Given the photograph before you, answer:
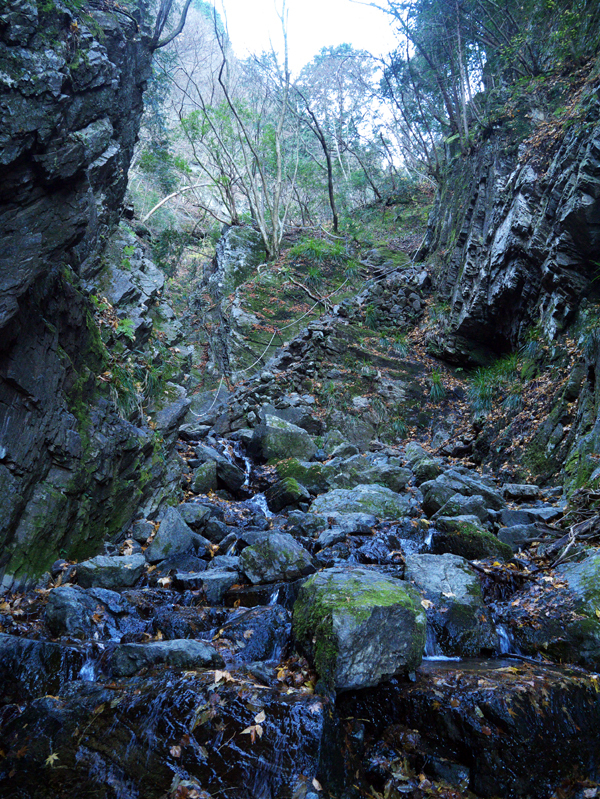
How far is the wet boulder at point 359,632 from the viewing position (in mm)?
3135

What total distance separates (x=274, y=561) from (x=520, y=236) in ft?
29.0

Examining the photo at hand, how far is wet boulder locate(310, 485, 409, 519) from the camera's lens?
680cm

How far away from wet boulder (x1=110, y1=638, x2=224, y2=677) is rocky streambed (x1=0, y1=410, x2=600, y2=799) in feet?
0.04

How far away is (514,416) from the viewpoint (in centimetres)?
895

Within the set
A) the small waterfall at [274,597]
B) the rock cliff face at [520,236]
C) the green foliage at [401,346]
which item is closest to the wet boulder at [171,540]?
the small waterfall at [274,597]

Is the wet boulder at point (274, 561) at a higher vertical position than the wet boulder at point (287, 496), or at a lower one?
higher

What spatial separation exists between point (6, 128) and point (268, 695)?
14.5 feet

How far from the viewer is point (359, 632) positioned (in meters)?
3.21

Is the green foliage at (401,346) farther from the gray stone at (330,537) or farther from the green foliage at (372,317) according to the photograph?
the gray stone at (330,537)

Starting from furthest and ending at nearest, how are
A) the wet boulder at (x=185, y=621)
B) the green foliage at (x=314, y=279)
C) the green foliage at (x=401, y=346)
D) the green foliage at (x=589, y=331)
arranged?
the green foliage at (x=314, y=279) < the green foliage at (x=401, y=346) < the green foliage at (x=589, y=331) < the wet boulder at (x=185, y=621)

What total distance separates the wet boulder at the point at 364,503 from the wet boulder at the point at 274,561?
172cm

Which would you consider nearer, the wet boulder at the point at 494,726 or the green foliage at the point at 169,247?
the wet boulder at the point at 494,726

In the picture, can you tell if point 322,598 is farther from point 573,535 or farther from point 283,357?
point 283,357

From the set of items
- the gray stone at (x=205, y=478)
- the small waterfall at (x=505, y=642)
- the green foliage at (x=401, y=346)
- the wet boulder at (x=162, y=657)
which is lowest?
the gray stone at (x=205, y=478)
